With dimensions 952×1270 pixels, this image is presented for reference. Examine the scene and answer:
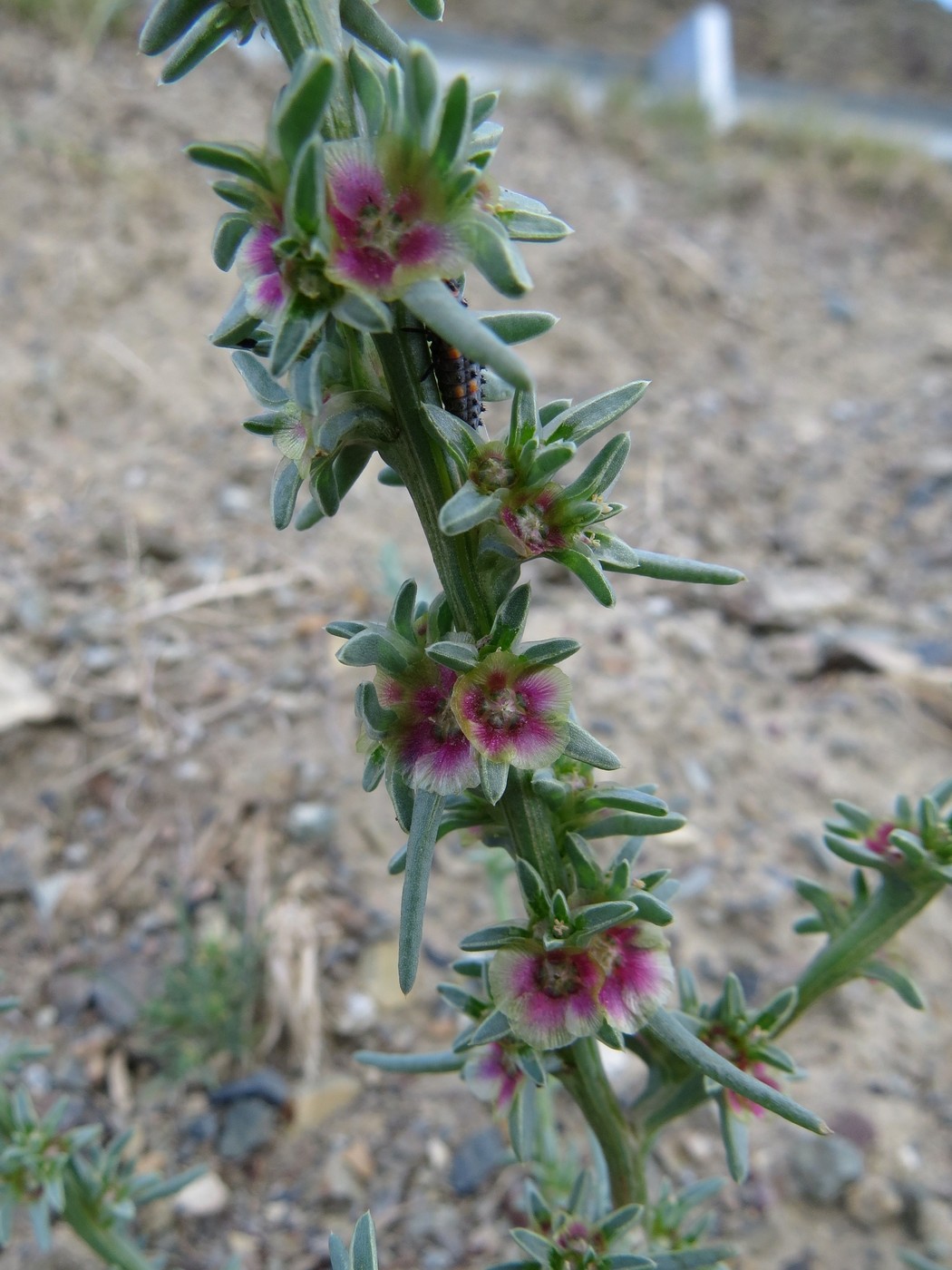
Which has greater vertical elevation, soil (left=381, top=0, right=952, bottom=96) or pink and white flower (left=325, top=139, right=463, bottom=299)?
soil (left=381, top=0, right=952, bottom=96)

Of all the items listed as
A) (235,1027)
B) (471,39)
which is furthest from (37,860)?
(471,39)

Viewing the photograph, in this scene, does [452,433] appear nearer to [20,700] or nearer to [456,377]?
[456,377]

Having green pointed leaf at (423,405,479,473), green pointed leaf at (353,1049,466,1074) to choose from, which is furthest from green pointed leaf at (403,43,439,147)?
green pointed leaf at (353,1049,466,1074)

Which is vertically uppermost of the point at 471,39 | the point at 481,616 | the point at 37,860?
the point at 471,39

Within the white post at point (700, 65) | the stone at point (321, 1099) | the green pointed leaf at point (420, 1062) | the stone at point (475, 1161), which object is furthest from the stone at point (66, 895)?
the white post at point (700, 65)

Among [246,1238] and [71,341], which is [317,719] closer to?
[246,1238]

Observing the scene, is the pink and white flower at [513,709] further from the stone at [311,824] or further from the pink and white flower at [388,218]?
the stone at [311,824]

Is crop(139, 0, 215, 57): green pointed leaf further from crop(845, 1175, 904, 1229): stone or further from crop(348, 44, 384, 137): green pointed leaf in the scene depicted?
crop(845, 1175, 904, 1229): stone
